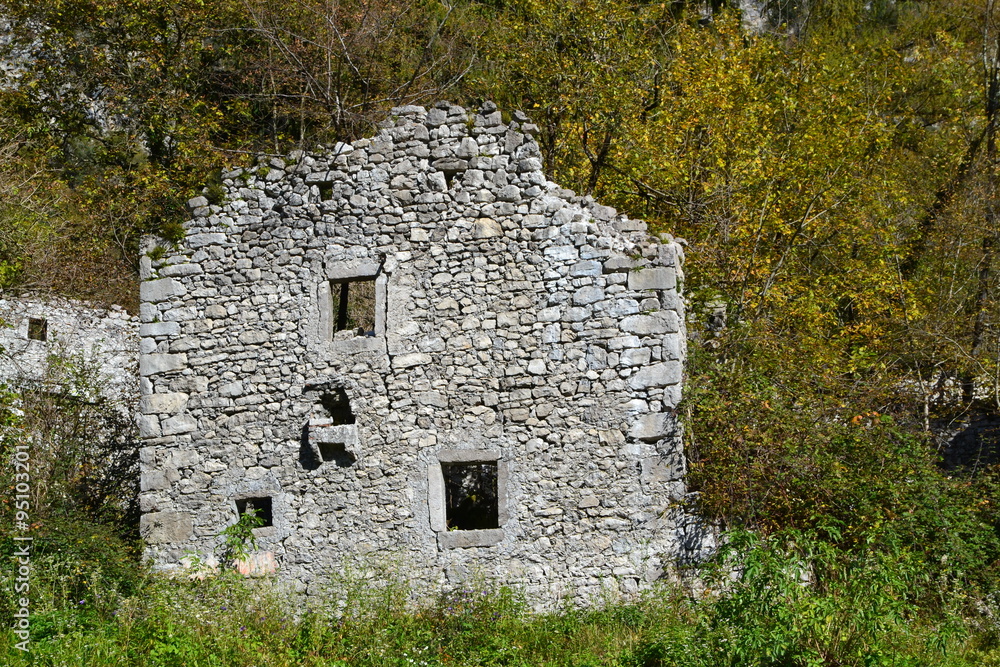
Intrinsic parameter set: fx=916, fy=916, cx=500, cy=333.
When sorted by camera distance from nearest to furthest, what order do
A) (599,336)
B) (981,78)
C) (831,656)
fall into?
(831,656), (599,336), (981,78)

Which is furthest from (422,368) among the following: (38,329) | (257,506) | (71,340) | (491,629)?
(38,329)

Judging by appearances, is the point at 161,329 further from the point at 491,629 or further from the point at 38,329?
the point at 38,329

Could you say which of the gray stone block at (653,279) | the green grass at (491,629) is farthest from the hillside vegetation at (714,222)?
the gray stone block at (653,279)

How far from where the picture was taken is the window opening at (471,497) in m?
10.2

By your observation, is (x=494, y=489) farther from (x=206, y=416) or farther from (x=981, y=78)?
(x=981, y=78)

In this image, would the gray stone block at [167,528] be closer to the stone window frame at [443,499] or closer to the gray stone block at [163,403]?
the gray stone block at [163,403]

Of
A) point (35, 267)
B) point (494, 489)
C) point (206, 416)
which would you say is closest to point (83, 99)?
point (35, 267)

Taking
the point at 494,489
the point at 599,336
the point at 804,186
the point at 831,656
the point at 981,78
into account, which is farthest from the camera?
the point at 981,78

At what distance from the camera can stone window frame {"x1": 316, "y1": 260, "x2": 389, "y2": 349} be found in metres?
9.12

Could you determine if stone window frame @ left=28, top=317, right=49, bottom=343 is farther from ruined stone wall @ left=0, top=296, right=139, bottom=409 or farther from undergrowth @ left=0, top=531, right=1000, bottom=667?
undergrowth @ left=0, top=531, right=1000, bottom=667

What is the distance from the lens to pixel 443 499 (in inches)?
347

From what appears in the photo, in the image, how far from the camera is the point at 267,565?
8.88 m

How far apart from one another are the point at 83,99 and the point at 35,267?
6.64m

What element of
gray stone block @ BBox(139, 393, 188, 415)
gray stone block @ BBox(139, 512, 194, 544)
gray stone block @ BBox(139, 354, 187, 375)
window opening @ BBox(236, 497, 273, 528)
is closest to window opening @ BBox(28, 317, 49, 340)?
gray stone block @ BBox(139, 354, 187, 375)
